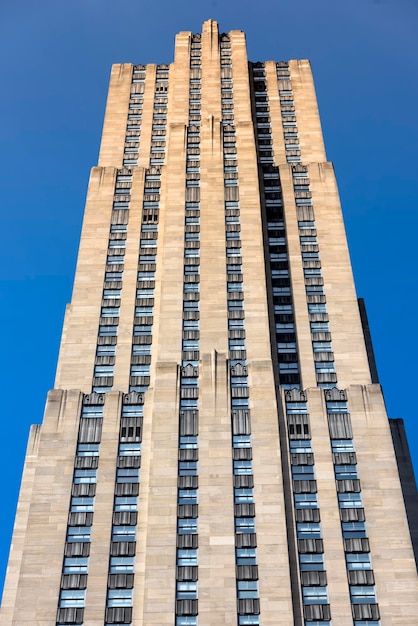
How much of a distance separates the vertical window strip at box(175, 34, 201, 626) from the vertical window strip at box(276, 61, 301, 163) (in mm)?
14007

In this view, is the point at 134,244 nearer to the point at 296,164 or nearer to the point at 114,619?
the point at 296,164

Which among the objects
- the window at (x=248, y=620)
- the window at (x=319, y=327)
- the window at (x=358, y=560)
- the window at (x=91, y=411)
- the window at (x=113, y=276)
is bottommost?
the window at (x=248, y=620)

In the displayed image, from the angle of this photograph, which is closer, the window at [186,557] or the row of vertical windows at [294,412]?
the row of vertical windows at [294,412]

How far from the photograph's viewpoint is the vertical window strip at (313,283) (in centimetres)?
9231

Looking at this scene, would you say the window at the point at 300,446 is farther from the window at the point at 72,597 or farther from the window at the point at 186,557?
the window at the point at 72,597

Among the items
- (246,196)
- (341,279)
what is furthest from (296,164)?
(341,279)

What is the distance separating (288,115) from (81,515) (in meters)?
77.0

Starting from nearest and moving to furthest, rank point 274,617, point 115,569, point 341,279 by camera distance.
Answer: point 274,617
point 115,569
point 341,279

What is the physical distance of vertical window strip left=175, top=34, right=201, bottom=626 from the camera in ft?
241

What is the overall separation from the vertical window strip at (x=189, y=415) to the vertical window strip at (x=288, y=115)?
1401 cm

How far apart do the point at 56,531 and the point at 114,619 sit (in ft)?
32.9

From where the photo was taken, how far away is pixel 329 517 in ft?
256

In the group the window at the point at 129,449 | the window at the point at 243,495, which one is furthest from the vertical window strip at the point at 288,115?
the window at the point at 243,495

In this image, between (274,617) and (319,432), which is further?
(319,432)
